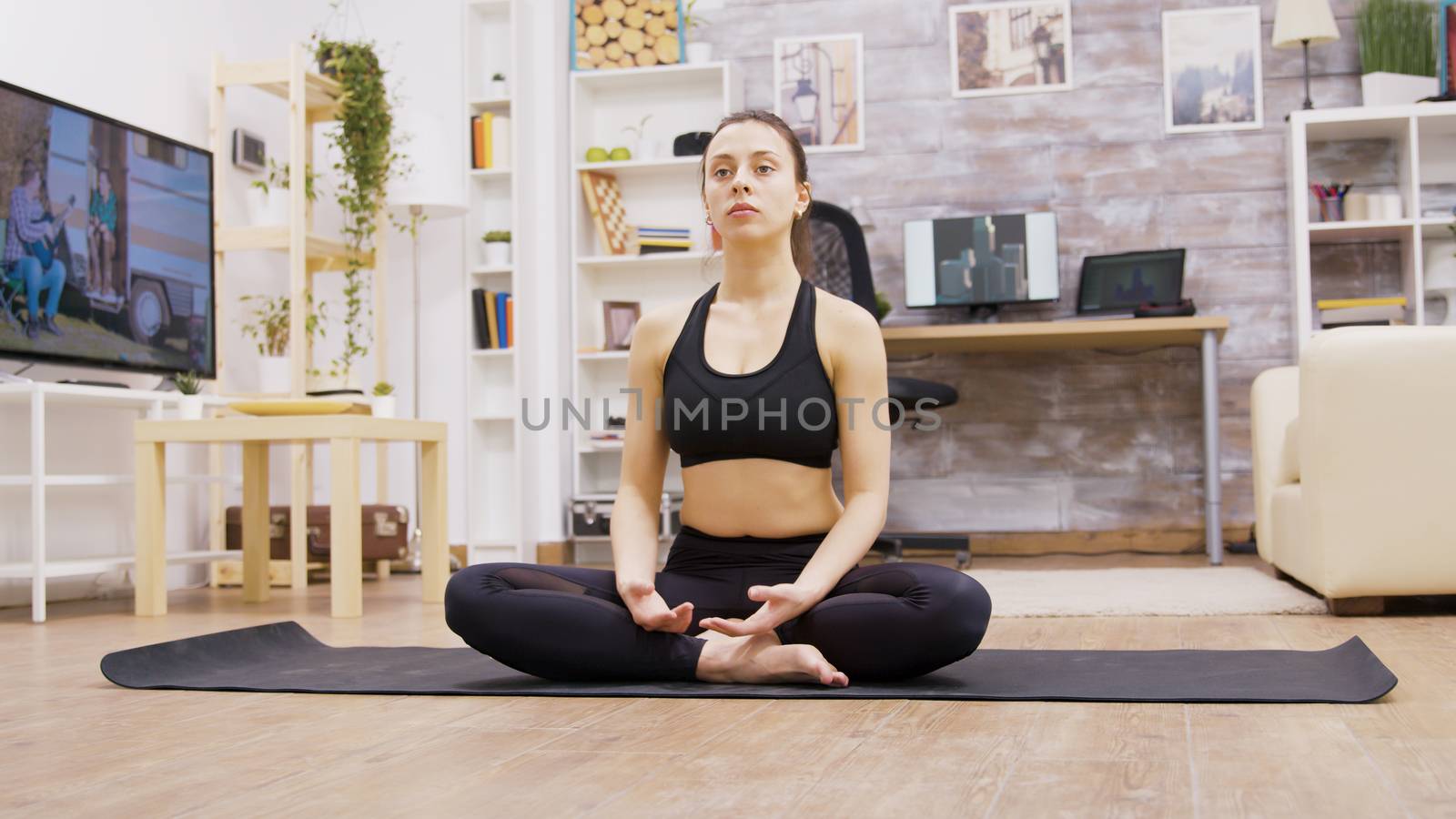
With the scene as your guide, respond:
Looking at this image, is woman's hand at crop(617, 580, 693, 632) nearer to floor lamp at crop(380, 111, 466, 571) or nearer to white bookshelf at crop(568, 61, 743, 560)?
floor lamp at crop(380, 111, 466, 571)

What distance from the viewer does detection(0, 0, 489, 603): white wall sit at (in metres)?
3.72

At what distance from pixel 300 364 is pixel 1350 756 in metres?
3.52

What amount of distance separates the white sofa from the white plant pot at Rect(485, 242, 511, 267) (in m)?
2.95

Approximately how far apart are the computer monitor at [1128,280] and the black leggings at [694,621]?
10.0 feet

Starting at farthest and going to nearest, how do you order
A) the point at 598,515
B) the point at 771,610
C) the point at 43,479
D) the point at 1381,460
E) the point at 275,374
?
the point at 598,515 < the point at 275,374 < the point at 43,479 < the point at 1381,460 < the point at 771,610

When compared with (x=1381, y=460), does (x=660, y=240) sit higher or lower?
higher

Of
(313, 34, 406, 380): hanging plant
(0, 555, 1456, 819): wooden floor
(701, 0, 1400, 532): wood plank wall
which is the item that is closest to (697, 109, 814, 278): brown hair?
(0, 555, 1456, 819): wooden floor

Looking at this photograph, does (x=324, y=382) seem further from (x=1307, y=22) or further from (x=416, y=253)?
(x=1307, y=22)

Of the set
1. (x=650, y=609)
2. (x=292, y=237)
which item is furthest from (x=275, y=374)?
(x=650, y=609)

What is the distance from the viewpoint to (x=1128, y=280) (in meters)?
4.69

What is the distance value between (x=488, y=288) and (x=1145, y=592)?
275 cm

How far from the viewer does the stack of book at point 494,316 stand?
15.8 ft

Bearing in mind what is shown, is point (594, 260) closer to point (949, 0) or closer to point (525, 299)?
point (525, 299)

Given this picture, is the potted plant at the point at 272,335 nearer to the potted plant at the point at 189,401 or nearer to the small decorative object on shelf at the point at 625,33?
the potted plant at the point at 189,401
